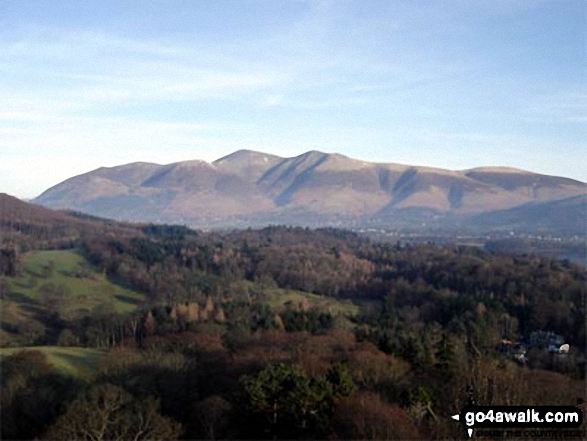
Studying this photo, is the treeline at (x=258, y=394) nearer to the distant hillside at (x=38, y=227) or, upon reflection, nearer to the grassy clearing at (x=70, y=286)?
the grassy clearing at (x=70, y=286)

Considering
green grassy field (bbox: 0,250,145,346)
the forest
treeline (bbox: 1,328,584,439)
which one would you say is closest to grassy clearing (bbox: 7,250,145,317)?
green grassy field (bbox: 0,250,145,346)

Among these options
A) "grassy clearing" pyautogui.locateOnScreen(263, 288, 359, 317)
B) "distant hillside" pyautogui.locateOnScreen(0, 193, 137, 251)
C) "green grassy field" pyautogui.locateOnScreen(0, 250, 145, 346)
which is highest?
"distant hillside" pyautogui.locateOnScreen(0, 193, 137, 251)

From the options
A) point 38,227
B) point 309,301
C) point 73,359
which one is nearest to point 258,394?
point 73,359

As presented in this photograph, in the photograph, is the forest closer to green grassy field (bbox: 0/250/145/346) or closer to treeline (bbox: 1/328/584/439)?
treeline (bbox: 1/328/584/439)

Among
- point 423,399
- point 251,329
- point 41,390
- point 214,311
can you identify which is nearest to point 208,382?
point 41,390

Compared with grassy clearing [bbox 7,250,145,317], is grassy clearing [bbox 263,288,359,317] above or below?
below

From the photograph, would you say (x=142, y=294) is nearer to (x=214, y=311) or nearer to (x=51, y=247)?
(x=214, y=311)

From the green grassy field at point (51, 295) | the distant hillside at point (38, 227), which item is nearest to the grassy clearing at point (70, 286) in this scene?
the green grassy field at point (51, 295)
